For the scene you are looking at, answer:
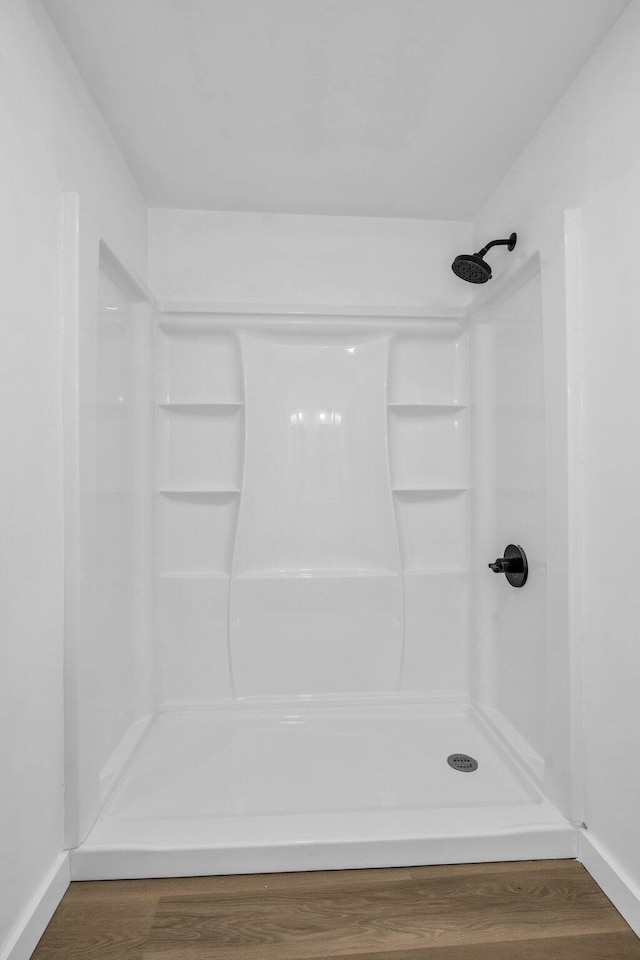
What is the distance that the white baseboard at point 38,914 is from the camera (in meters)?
1.14

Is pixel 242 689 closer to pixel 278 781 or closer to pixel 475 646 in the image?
pixel 278 781

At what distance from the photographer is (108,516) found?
186cm

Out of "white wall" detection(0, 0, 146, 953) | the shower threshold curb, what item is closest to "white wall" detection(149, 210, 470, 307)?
"white wall" detection(0, 0, 146, 953)

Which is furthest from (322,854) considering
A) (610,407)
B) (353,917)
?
(610,407)

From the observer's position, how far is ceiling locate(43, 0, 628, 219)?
1.30 m

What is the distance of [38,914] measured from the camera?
1.23 meters

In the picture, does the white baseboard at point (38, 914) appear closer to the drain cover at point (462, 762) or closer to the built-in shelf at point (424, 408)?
the drain cover at point (462, 762)

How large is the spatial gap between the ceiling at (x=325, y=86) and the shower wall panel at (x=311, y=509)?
0.57 metres

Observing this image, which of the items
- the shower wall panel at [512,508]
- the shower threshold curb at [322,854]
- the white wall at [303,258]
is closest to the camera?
the shower threshold curb at [322,854]

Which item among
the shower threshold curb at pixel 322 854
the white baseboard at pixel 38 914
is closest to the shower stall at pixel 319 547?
the shower threshold curb at pixel 322 854

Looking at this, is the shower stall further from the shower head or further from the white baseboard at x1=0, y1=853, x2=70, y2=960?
the white baseboard at x1=0, y1=853, x2=70, y2=960

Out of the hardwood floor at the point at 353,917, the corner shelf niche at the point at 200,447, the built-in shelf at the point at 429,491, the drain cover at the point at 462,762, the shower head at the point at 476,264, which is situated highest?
the shower head at the point at 476,264

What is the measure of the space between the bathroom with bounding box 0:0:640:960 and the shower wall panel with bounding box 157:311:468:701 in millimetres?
14

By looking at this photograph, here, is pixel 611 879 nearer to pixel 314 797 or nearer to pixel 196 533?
pixel 314 797
